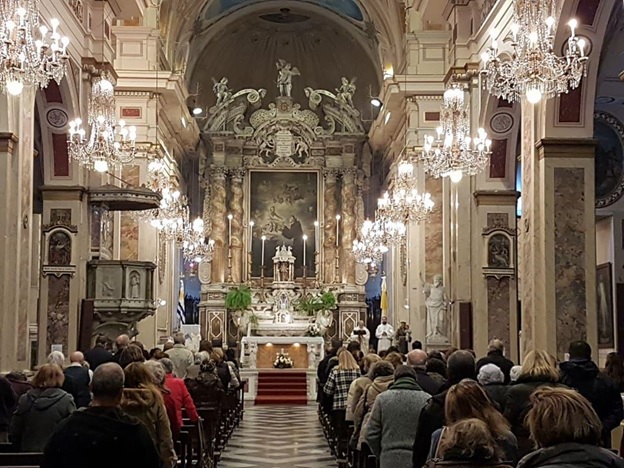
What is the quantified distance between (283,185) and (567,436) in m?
27.2

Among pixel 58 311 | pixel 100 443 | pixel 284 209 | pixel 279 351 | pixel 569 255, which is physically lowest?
pixel 279 351

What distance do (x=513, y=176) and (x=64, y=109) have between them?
7.15 meters

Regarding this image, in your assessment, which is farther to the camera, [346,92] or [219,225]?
[346,92]

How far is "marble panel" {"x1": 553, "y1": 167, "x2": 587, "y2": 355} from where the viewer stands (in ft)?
38.3

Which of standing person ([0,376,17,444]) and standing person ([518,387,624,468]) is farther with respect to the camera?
standing person ([0,376,17,444])

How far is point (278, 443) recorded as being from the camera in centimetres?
1334

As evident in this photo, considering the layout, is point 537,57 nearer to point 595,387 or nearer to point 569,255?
point 595,387

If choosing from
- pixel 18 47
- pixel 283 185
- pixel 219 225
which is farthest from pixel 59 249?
pixel 283 185

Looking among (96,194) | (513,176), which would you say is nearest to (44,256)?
(96,194)

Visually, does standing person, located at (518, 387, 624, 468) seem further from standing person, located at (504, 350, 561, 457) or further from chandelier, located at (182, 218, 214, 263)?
chandelier, located at (182, 218, 214, 263)

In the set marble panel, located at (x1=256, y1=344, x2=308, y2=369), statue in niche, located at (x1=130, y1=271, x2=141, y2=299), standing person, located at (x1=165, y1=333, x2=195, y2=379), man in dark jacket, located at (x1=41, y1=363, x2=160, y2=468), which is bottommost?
marble panel, located at (x1=256, y1=344, x2=308, y2=369)

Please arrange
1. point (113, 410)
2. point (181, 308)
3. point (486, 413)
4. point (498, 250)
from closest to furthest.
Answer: point (113, 410)
point (486, 413)
point (498, 250)
point (181, 308)

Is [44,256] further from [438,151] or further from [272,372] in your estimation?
[272,372]

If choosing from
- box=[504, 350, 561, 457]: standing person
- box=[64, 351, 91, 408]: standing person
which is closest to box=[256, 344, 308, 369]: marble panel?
box=[64, 351, 91, 408]: standing person
